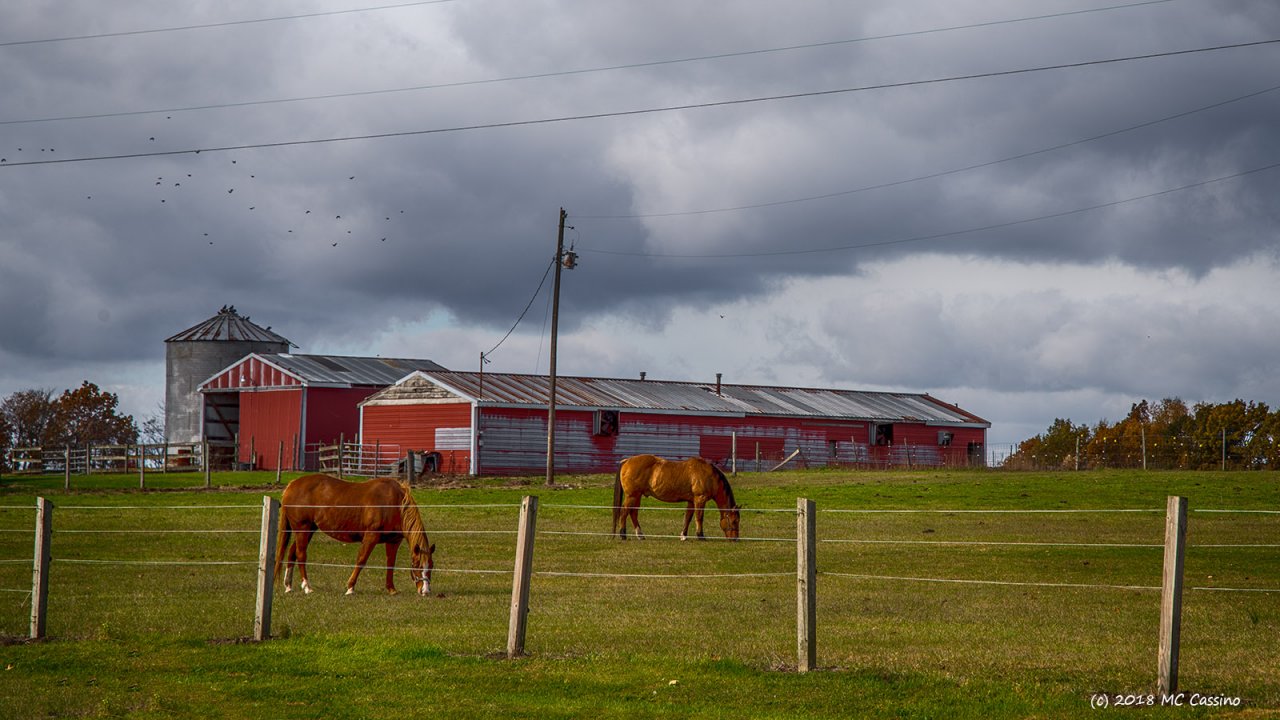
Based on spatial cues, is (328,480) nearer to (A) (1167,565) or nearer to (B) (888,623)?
(B) (888,623)

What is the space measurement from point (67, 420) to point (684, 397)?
44284 millimetres

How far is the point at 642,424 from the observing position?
181ft

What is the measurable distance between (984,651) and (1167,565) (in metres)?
2.74

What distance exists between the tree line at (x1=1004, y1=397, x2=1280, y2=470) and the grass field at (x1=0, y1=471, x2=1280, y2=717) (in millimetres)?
28943

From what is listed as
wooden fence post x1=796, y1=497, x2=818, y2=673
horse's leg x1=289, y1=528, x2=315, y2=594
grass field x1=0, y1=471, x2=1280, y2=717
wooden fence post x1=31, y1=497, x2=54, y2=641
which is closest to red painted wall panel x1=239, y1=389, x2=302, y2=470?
grass field x1=0, y1=471, x2=1280, y2=717

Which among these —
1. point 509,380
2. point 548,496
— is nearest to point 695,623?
point 548,496

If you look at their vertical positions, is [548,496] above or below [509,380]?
below

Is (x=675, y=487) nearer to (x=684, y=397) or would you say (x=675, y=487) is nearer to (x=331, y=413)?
(x=684, y=397)

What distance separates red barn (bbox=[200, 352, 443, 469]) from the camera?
188 ft

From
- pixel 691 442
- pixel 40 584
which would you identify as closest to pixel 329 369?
pixel 691 442

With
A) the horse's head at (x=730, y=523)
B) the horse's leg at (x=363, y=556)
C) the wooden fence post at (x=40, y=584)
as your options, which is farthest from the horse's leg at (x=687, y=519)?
the wooden fence post at (x=40, y=584)

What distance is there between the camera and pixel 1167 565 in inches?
407

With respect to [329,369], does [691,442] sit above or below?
below

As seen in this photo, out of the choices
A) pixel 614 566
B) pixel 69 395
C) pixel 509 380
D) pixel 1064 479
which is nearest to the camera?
pixel 614 566
